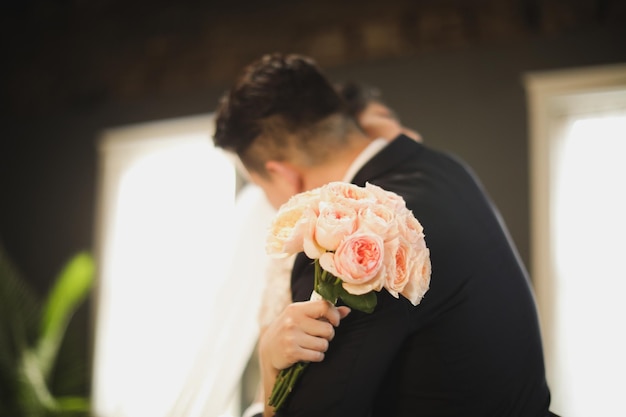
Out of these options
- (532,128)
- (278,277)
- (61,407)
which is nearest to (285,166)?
(278,277)

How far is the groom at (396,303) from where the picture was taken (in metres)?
1.06

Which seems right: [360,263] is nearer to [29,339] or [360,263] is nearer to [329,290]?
[329,290]

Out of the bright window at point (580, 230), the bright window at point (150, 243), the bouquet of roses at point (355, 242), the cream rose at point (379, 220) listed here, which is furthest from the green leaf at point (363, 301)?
the bright window at point (150, 243)

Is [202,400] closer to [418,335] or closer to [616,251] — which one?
[418,335]

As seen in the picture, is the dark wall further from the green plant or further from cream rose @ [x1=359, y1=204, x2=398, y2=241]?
cream rose @ [x1=359, y1=204, x2=398, y2=241]

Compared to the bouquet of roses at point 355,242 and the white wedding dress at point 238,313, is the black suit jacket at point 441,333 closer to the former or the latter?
the bouquet of roses at point 355,242

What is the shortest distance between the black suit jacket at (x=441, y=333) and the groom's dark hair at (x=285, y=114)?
207 mm

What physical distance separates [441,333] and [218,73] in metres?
3.24

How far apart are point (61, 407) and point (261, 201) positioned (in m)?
2.26

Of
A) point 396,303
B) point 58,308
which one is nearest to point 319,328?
point 396,303

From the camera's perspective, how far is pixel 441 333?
3.80 feet

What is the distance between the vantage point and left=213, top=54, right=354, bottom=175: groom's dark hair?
4.83 ft

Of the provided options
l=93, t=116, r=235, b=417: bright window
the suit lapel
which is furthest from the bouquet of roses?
l=93, t=116, r=235, b=417: bright window

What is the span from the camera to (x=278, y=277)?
1604 millimetres
